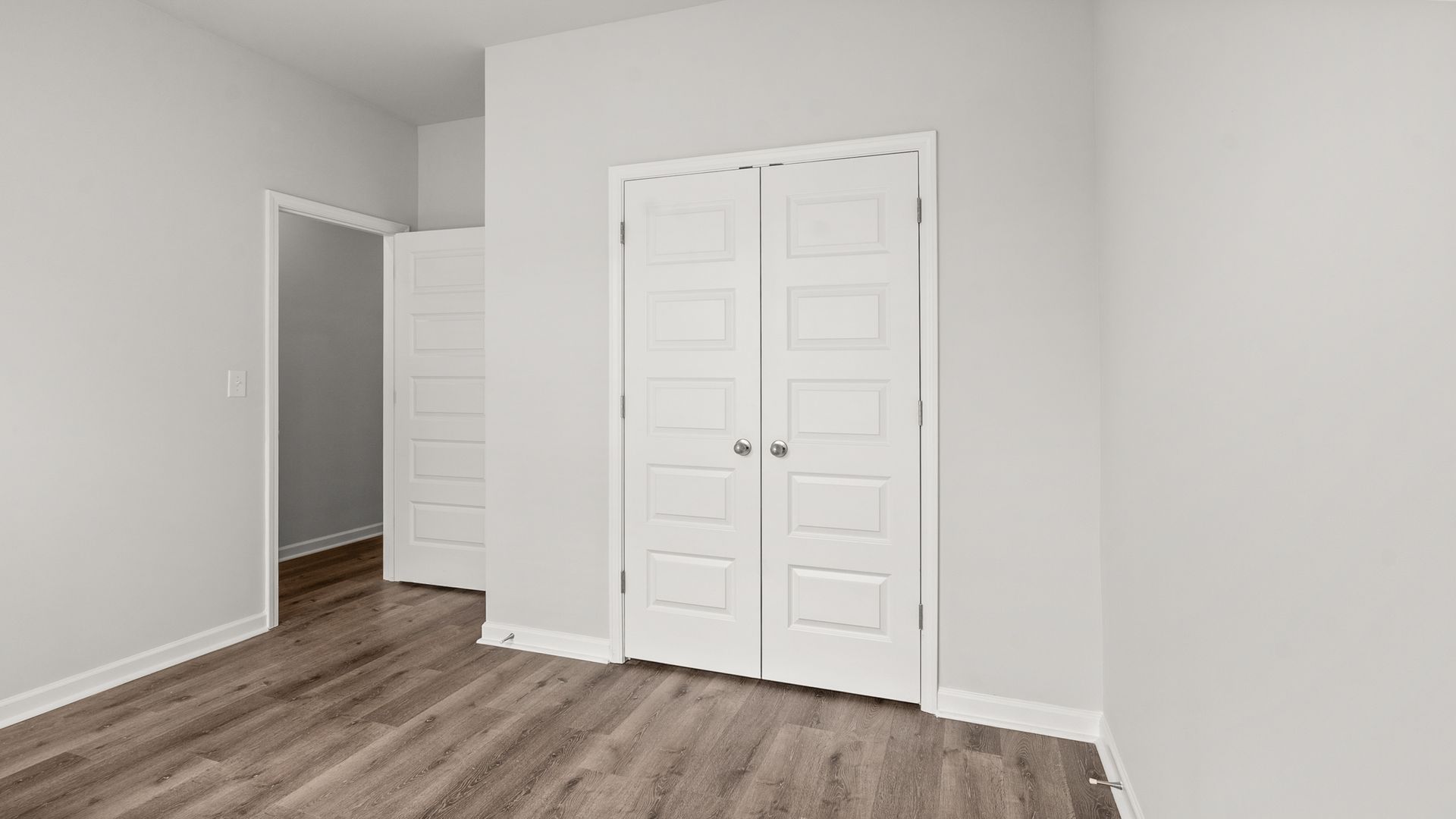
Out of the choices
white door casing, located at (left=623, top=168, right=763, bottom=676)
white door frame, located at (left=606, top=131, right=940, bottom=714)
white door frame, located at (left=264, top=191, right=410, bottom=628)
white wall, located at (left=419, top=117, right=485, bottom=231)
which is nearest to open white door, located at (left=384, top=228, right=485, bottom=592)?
white wall, located at (left=419, top=117, right=485, bottom=231)

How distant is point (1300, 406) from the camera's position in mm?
1009

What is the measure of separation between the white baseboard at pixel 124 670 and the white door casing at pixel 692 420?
1994 mm

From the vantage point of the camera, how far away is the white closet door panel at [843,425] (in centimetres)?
273

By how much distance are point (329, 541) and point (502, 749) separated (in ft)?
12.5

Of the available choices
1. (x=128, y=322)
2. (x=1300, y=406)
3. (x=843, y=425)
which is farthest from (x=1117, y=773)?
(x=128, y=322)

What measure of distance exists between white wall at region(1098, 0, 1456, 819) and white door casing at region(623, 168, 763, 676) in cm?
151

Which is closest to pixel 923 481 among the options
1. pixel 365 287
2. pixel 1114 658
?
pixel 1114 658

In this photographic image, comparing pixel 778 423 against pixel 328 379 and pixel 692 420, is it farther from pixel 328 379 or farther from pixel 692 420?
pixel 328 379

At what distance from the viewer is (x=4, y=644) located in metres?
2.65

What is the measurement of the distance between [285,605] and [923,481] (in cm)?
359

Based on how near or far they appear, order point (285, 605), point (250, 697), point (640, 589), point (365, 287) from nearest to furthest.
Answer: point (250, 697) < point (640, 589) < point (285, 605) < point (365, 287)

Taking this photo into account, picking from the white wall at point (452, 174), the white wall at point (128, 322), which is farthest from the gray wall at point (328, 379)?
the white wall at point (128, 322)

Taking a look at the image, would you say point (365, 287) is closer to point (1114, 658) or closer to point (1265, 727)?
point (1114, 658)

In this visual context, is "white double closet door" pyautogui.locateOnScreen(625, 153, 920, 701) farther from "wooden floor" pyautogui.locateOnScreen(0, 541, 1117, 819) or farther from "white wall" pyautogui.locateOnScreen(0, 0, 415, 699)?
"white wall" pyautogui.locateOnScreen(0, 0, 415, 699)
